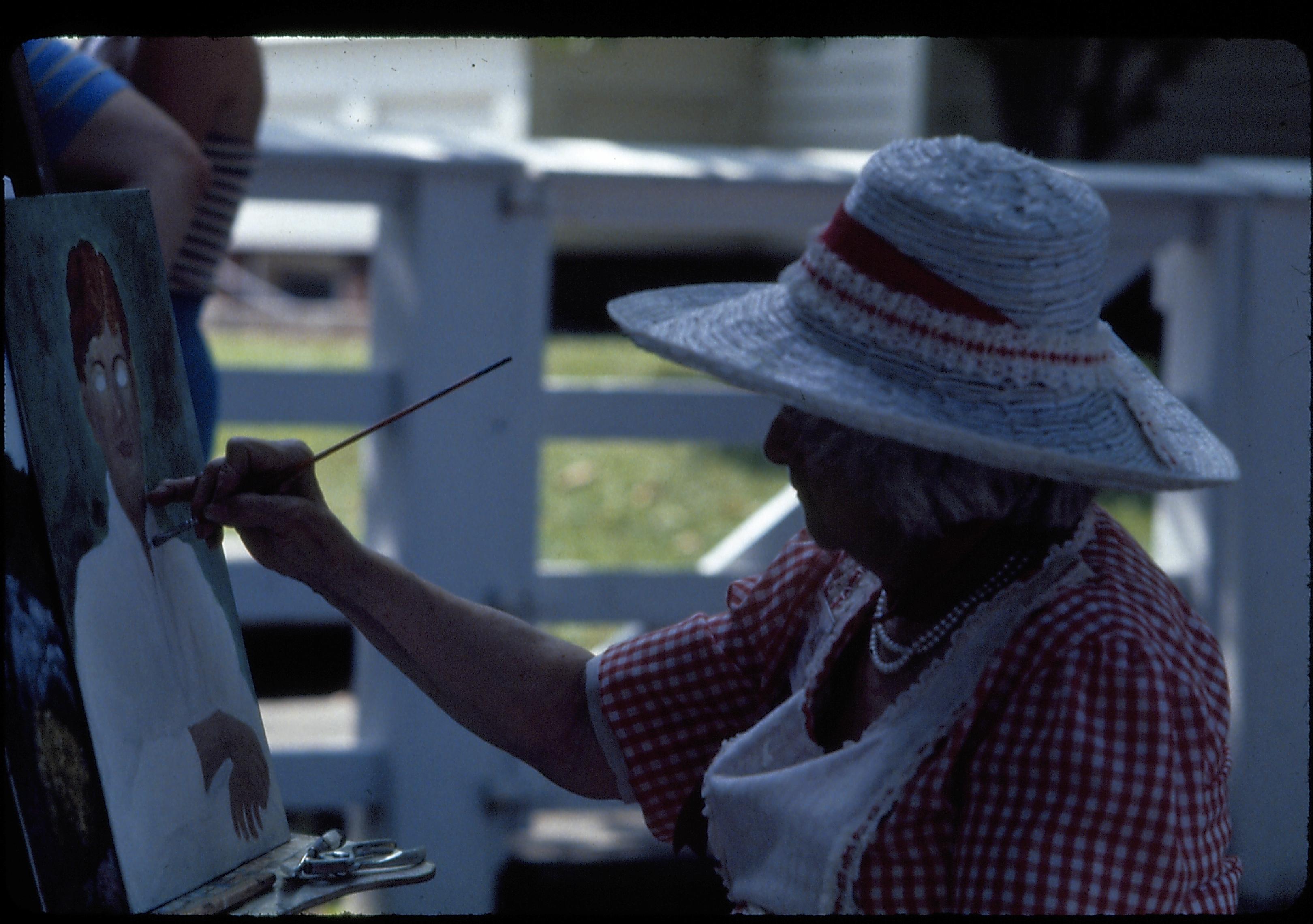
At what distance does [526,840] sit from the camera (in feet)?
11.5

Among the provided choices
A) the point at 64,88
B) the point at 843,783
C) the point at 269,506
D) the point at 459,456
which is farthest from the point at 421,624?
the point at 459,456

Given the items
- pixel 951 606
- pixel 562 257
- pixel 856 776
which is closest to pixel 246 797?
pixel 856 776

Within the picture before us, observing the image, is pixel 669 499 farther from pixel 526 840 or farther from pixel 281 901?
pixel 281 901

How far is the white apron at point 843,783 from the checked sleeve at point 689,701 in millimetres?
181

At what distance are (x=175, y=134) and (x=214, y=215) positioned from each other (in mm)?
305

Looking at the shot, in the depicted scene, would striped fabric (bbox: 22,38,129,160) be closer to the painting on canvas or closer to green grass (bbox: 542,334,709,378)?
the painting on canvas

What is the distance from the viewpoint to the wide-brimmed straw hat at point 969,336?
126cm

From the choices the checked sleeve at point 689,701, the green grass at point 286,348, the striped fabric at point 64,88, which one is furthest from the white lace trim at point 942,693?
the green grass at point 286,348

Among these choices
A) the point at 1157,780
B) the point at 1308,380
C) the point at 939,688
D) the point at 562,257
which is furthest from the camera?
the point at 562,257

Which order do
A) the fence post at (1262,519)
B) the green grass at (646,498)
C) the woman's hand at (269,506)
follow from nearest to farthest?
the woman's hand at (269,506) < the fence post at (1262,519) < the green grass at (646,498)

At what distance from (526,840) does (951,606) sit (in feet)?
7.56

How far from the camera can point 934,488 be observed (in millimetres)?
1326

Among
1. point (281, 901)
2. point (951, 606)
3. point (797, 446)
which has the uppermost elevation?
point (797, 446)

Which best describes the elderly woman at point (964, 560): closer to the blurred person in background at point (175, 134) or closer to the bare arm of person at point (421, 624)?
the bare arm of person at point (421, 624)
